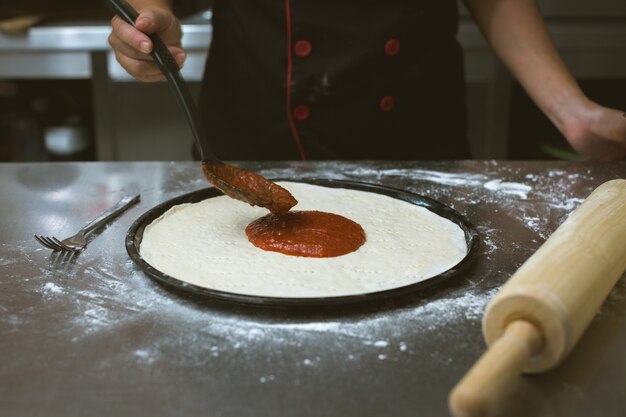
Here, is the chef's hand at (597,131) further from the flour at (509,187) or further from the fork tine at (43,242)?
the fork tine at (43,242)

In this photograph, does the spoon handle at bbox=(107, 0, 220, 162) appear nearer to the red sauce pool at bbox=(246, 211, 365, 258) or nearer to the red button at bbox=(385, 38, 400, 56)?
the red sauce pool at bbox=(246, 211, 365, 258)

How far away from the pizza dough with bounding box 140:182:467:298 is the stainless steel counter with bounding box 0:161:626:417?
0.13 feet

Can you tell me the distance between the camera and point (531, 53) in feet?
5.37

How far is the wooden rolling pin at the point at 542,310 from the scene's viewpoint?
559 millimetres

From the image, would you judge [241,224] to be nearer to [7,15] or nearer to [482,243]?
[482,243]

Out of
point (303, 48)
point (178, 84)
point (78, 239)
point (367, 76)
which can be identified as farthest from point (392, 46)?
point (78, 239)

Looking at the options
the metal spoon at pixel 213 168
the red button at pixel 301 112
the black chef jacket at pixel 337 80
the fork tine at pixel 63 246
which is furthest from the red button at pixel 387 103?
the fork tine at pixel 63 246

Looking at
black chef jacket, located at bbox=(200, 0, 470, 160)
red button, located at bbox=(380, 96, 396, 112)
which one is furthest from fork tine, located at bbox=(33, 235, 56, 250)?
red button, located at bbox=(380, 96, 396, 112)

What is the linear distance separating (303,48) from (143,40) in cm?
49

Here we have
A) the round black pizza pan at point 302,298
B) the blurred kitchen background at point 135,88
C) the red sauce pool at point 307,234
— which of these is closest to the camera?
the round black pizza pan at point 302,298

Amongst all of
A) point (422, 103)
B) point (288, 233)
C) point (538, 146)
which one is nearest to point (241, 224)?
point (288, 233)

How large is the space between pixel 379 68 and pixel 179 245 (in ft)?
2.66

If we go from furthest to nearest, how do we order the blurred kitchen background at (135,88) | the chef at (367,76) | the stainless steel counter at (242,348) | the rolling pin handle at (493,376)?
the blurred kitchen background at (135,88) → the chef at (367,76) → the stainless steel counter at (242,348) → the rolling pin handle at (493,376)

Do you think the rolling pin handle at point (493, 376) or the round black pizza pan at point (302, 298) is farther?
the round black pizza pan at point (302, 298)
